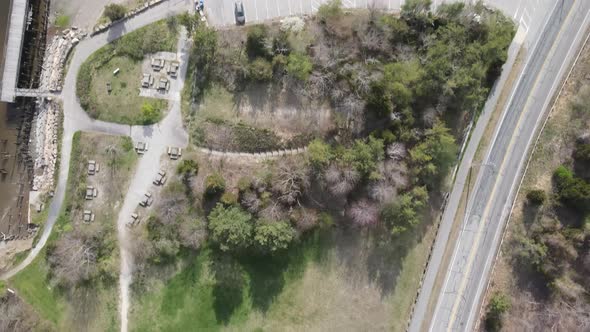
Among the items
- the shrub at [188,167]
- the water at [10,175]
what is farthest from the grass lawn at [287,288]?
the water at [10,175]

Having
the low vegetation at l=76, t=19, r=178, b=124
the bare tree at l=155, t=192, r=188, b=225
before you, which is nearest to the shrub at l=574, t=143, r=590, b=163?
the bare tree at l=155, t=192, r=188, b=225

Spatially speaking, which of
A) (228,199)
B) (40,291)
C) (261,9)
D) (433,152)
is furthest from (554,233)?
(40,291)

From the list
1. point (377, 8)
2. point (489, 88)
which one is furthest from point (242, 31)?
point (489, 88)

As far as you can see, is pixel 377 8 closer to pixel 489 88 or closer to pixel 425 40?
pixel 425 40

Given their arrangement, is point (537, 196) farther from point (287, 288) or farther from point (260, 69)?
point (260, 69)

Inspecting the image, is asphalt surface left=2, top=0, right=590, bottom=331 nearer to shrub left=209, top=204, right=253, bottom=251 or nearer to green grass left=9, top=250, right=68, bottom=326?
green grass left=9, top=250, right=68, bottom=326
